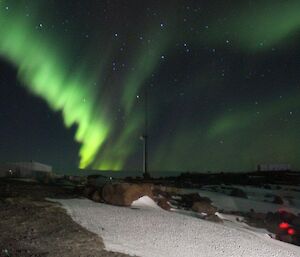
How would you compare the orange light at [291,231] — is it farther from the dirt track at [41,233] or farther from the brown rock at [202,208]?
the dirt track at [41,233]

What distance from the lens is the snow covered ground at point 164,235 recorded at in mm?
12078

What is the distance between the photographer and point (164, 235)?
13383 mm

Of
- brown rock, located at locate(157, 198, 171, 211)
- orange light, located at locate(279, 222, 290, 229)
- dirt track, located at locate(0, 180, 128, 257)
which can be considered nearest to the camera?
dirt track, located at locate(0, 180, 128, 257)

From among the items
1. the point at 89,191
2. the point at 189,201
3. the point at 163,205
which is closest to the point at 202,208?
the point at 163,205

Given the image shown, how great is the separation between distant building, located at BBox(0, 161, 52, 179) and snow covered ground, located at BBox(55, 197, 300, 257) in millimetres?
20383

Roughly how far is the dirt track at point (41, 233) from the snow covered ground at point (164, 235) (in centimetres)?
52

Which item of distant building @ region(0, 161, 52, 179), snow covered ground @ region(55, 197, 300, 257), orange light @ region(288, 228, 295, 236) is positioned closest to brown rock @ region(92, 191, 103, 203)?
snow covered ground @ region(55, 197, 300, 257)

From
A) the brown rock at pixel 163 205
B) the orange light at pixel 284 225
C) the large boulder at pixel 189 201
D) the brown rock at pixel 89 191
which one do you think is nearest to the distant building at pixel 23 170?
the large boulder at pixel 189 201

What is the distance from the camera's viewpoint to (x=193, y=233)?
551 inches

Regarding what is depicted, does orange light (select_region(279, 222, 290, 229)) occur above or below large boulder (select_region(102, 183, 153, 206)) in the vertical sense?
below

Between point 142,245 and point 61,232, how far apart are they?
2.31 metres

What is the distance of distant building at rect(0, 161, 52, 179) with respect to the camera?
3544 cm

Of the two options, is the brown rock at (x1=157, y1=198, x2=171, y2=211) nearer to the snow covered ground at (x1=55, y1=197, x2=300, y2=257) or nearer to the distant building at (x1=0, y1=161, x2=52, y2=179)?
the snow covered ground at (x1=55, y1=197, x2=300, y2=257)

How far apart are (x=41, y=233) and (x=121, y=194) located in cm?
691
